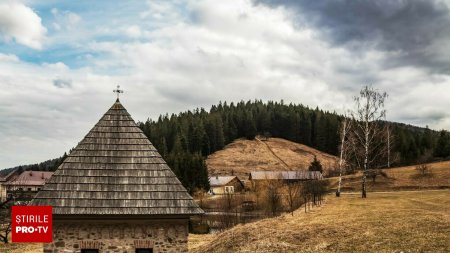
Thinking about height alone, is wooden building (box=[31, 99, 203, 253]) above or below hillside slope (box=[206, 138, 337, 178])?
below

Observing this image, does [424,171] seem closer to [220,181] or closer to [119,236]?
[220,181]

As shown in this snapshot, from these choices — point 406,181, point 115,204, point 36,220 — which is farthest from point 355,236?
point 406,181

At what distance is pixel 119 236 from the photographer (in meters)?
15.5

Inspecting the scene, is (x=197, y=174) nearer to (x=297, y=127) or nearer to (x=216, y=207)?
(x=216, y=207)

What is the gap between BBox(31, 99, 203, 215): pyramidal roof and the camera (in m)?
15.3

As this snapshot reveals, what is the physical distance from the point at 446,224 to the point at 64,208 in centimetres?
1769

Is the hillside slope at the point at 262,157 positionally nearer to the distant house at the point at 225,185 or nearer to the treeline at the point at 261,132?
the treeline at the point at 261,132

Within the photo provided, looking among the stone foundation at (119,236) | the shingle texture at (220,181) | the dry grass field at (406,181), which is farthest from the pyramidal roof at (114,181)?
the shingle texture at (220,181)

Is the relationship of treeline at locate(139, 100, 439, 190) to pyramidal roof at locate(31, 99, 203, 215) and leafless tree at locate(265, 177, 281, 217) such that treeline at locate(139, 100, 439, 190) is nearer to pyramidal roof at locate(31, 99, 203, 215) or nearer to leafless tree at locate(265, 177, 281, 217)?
leafless tree at locate(265, 177, 281, 217)

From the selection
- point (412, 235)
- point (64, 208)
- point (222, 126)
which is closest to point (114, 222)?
point (64, 208)

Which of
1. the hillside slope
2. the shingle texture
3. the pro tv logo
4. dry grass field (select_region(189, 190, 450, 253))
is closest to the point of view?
the pro tv logo

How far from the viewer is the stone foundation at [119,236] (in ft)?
50.2

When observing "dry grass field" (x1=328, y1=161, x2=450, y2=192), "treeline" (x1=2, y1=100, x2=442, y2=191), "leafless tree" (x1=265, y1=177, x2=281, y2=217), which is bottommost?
"leafless tree" (x1=265, y1=177, x2=281, y2=217)

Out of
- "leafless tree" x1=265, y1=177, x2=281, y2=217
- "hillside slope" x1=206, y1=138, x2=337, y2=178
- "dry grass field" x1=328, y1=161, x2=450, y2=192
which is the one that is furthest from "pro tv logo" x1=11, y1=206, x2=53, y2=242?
"hillside slope" x1=206, y1=138, x2=337, y2=178
